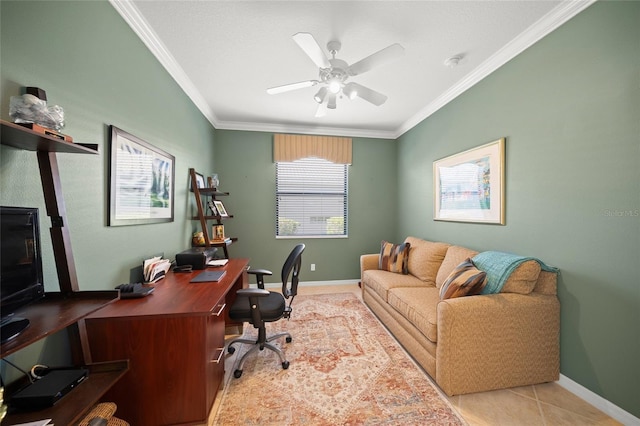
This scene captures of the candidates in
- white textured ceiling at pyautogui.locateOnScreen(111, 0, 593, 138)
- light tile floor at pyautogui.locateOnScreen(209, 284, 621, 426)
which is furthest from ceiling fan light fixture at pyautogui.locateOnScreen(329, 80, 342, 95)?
light tile floor at pyautogui.locateOnScreen(209, 284, 621, 426)

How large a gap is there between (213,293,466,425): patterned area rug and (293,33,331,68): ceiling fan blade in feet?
7.81

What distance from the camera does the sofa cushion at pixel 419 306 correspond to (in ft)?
5.80

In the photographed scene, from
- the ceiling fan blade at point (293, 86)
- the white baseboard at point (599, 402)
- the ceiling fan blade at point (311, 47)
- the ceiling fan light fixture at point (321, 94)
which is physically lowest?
the white baseboard at point (599, 402)

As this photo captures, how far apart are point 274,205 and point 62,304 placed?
311cm

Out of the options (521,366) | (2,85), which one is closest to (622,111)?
(521,366)

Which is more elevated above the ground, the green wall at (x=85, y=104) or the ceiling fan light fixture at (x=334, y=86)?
the ceiling fan light fixture at (x=334, y=86)

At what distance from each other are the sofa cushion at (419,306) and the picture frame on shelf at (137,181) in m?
2.27

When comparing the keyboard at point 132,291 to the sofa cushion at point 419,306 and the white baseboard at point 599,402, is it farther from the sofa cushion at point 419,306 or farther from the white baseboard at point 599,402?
the white baseboard at point 599,402

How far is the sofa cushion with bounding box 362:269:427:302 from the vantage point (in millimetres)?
2607

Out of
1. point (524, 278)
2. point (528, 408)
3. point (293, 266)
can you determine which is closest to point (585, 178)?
point (524, 278)

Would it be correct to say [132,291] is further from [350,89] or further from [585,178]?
[585,178]

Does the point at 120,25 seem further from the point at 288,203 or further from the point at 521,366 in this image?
the point at 521,366

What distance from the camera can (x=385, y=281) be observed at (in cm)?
271

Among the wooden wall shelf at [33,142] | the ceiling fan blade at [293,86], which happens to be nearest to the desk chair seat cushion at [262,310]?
the wooden wall shelf at [33,142]
